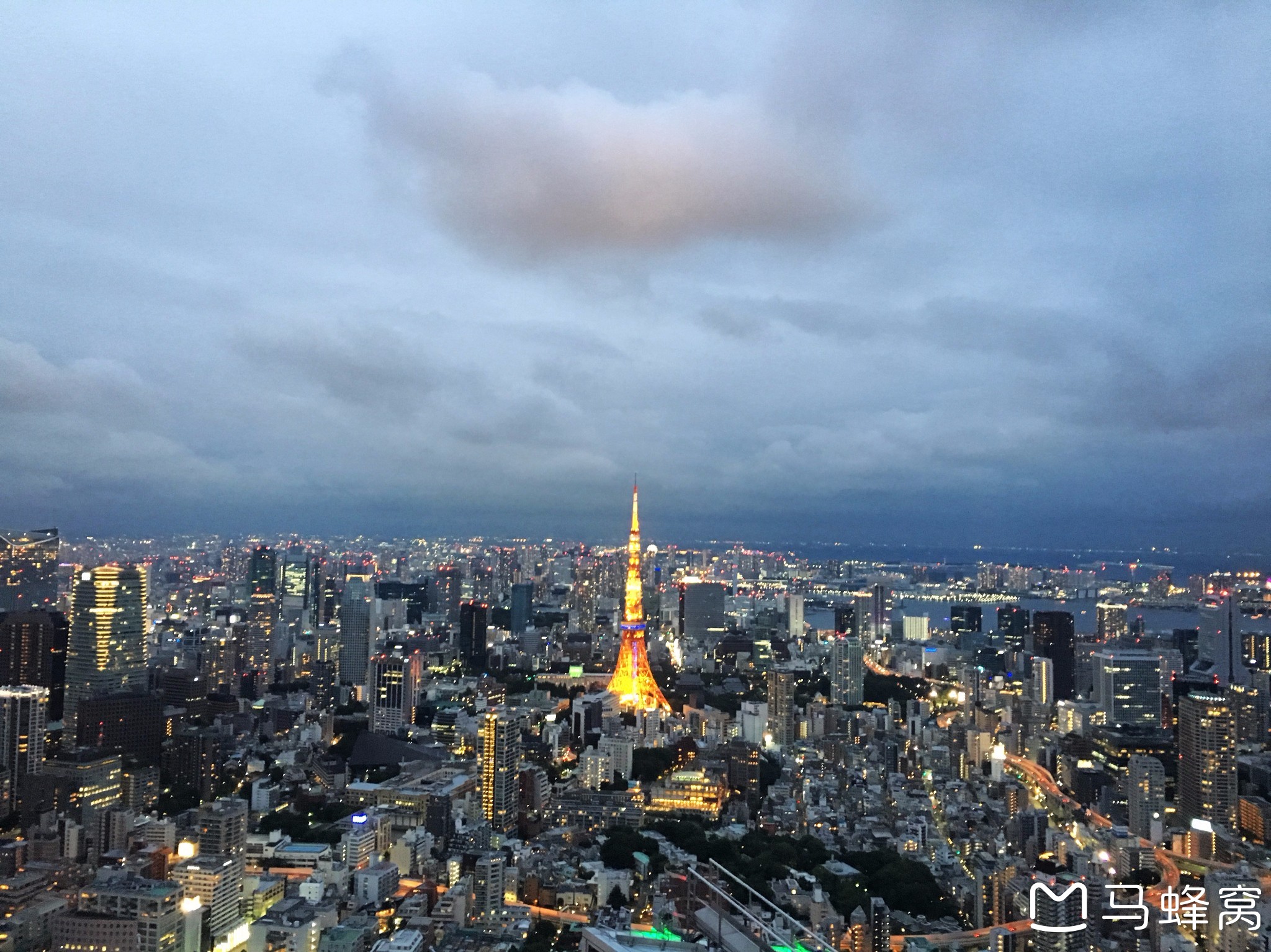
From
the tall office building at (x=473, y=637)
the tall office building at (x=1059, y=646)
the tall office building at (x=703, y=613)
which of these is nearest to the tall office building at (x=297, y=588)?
the tall office building at (x=473, y=637)

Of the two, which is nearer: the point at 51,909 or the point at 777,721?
the point at 51,909

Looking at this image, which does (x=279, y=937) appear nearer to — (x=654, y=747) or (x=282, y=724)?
(x=654, y=747)

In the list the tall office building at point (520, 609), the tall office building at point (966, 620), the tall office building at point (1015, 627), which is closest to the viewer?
the tall office building at point (1015, 627)

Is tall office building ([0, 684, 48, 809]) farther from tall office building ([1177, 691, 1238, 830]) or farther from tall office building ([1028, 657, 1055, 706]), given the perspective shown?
tall office building ([1028, 657, 1055, 706])

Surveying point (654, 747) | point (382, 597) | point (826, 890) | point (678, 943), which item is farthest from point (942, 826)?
point (382, 597)

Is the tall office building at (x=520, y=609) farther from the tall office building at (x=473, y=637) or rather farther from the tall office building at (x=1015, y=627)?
the tall office building at (x=1015, y=627)

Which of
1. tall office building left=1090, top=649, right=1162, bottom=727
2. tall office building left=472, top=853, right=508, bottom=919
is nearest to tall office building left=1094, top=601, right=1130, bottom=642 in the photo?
tall office building left=1090, top=649, right=1162, bottom=727

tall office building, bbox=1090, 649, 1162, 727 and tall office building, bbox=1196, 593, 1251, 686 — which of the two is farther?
tall office building, bbox=1196, 593, 1251, 686
